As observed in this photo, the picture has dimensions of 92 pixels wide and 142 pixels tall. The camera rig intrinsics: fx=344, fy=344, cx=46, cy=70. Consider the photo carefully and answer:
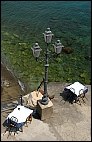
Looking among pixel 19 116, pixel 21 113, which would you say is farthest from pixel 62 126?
pixel 19 116

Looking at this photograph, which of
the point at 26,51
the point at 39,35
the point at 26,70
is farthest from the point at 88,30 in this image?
the point at 26,70

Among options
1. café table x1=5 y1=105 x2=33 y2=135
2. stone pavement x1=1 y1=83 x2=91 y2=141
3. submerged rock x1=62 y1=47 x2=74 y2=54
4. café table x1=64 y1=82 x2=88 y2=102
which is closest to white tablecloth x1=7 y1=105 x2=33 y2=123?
café table x1=5 y1=105 x2=33 y2=135

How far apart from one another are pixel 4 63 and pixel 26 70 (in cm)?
192

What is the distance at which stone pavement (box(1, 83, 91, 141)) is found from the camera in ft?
62.0

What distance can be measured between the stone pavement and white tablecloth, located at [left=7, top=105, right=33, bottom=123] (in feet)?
2.65

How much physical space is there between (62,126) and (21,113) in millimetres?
2555

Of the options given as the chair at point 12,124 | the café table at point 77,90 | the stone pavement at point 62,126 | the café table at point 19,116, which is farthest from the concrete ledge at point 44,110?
the café table at point 77,90

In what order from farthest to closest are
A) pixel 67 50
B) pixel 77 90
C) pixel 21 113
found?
pixel 67 50, pixel 77 90, pixel 21 113

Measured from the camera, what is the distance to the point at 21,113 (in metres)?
19.1

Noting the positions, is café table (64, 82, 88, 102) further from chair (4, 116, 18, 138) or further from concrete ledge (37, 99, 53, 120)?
chair (4, 116, 18, 138)

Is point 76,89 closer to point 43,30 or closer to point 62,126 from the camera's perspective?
point 62,126

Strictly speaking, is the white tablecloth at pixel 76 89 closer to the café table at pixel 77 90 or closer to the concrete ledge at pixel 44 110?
the café table at pixel 77 90

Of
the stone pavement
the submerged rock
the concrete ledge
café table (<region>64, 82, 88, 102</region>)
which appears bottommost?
the stone pavement

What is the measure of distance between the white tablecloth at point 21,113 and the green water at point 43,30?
5.58 meters
